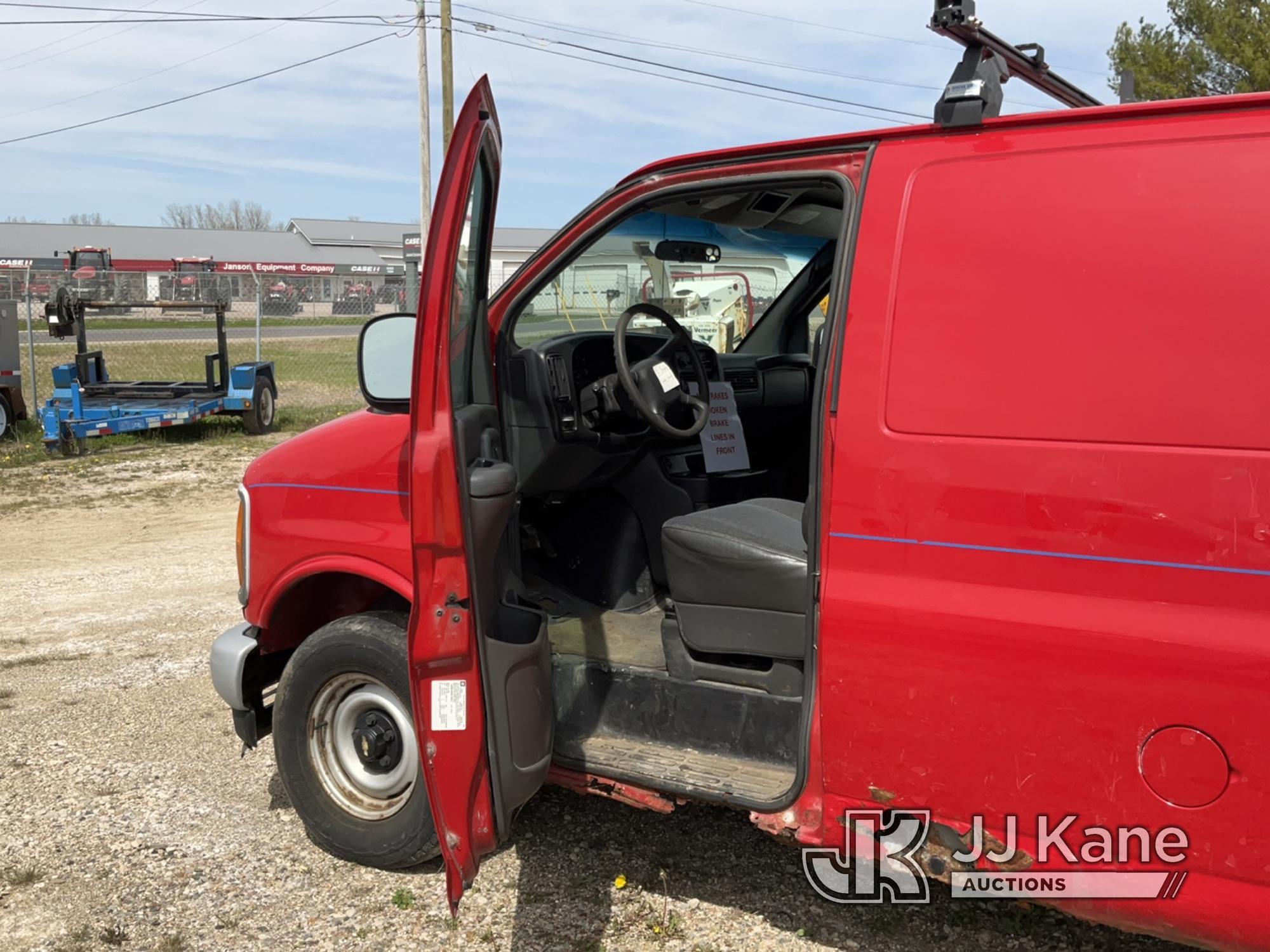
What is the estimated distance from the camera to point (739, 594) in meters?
3.22

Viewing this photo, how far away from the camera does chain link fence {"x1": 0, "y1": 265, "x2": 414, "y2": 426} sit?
54.3 feet

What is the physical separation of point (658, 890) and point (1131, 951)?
4.36 feet

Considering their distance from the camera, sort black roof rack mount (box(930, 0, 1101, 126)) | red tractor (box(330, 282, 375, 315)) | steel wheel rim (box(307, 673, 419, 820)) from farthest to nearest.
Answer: red tractor (box(330, 282, 375, 315))
steel wheel rim (box(307, 673, 419, 820))
black roof rack mount (box(930, 0, 1101, 126))

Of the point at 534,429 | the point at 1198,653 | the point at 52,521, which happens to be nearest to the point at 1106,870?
the point at 1198,653

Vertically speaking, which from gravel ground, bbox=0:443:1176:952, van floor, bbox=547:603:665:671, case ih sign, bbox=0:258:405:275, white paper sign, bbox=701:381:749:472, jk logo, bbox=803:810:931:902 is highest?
case ih sign, bbox=0:258:405:275

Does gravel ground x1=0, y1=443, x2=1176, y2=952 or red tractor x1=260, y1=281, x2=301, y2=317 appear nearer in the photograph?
gravel ground x1=0, y1=443, x2=1176, y2=952

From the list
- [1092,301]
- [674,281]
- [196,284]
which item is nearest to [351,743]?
[674,281]

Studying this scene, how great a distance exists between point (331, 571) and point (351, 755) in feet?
1.92

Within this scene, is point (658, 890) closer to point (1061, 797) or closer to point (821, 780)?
point (821, 780)

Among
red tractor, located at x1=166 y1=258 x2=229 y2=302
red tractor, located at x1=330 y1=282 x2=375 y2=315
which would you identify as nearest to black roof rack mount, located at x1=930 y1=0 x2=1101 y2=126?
red tractor, located at x1=166 y1=258 x2=229 y2=302

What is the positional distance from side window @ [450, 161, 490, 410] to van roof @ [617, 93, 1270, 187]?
0.42 meters

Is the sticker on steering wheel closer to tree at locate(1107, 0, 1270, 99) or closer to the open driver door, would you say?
the open driver door

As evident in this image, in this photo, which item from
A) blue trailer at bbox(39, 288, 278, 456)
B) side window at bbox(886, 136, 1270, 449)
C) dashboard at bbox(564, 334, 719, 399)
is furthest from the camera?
blue trailer at bbox(39, 288, 278, 456)

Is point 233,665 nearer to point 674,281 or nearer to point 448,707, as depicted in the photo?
point 448,707
